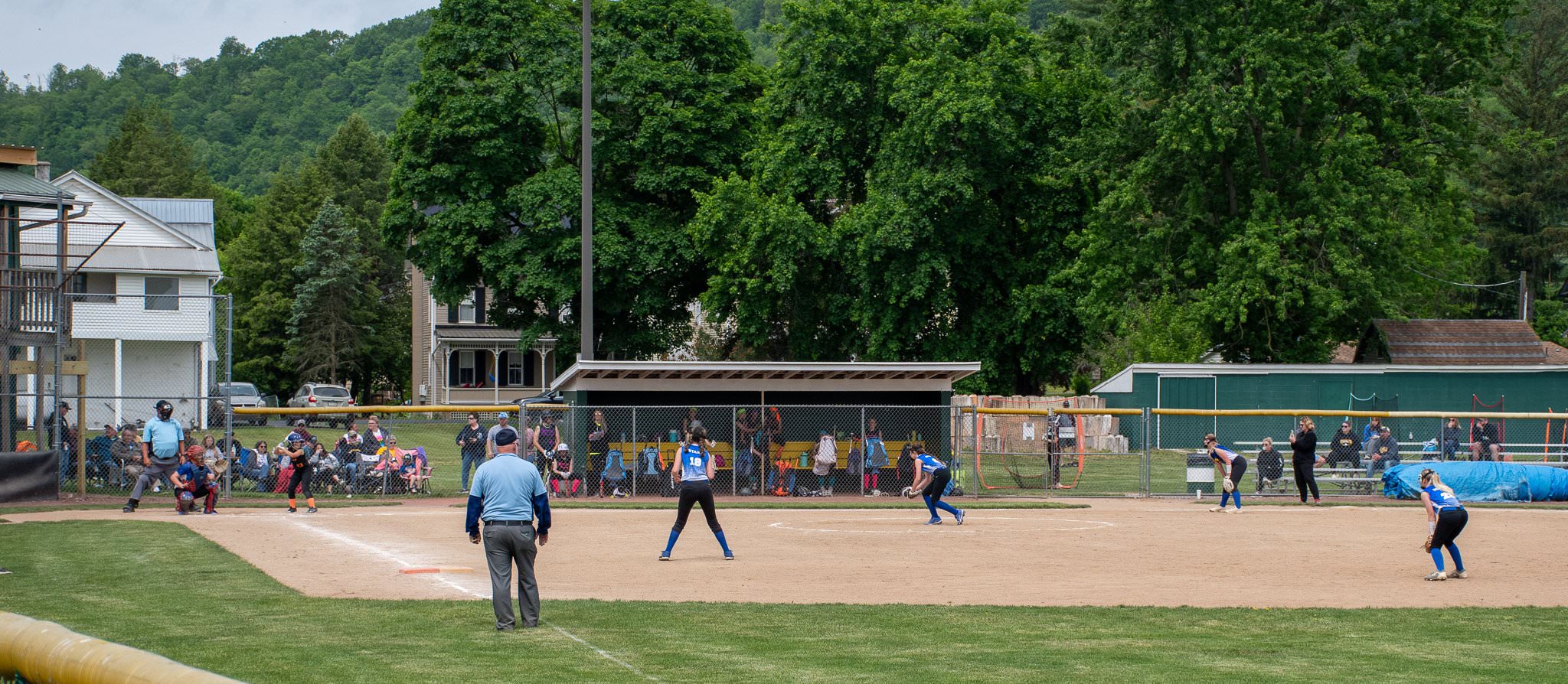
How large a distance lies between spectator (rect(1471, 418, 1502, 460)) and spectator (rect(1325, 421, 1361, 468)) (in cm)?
248

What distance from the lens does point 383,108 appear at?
142 meters

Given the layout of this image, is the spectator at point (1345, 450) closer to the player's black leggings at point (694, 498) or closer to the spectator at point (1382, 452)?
the spectator at point (1382, 452)

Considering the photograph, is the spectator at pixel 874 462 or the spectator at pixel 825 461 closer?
the spectator at pixel 825 461

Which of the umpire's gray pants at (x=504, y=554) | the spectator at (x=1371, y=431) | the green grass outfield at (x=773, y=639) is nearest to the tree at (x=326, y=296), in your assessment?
the spectator at (x=1371, y=431)

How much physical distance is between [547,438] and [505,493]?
17899 millimetres

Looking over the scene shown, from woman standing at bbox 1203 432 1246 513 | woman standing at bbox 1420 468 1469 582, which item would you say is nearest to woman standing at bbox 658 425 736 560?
woman standing at bbox 1420 468 1469 582

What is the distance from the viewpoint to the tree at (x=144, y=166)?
95.7 metres

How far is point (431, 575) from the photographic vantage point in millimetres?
15758

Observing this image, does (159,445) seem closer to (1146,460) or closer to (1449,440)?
(1146,460)

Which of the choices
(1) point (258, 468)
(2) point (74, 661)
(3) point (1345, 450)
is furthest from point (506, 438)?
(3) point (1345, 450)

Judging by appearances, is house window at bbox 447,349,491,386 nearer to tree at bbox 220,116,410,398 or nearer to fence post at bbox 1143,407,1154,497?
tree at bbox 220,116,410,398

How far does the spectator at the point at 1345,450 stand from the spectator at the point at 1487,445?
248 centimetres

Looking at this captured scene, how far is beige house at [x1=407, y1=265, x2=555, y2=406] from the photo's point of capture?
224ft

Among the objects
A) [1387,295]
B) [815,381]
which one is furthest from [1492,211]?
[815,381]
